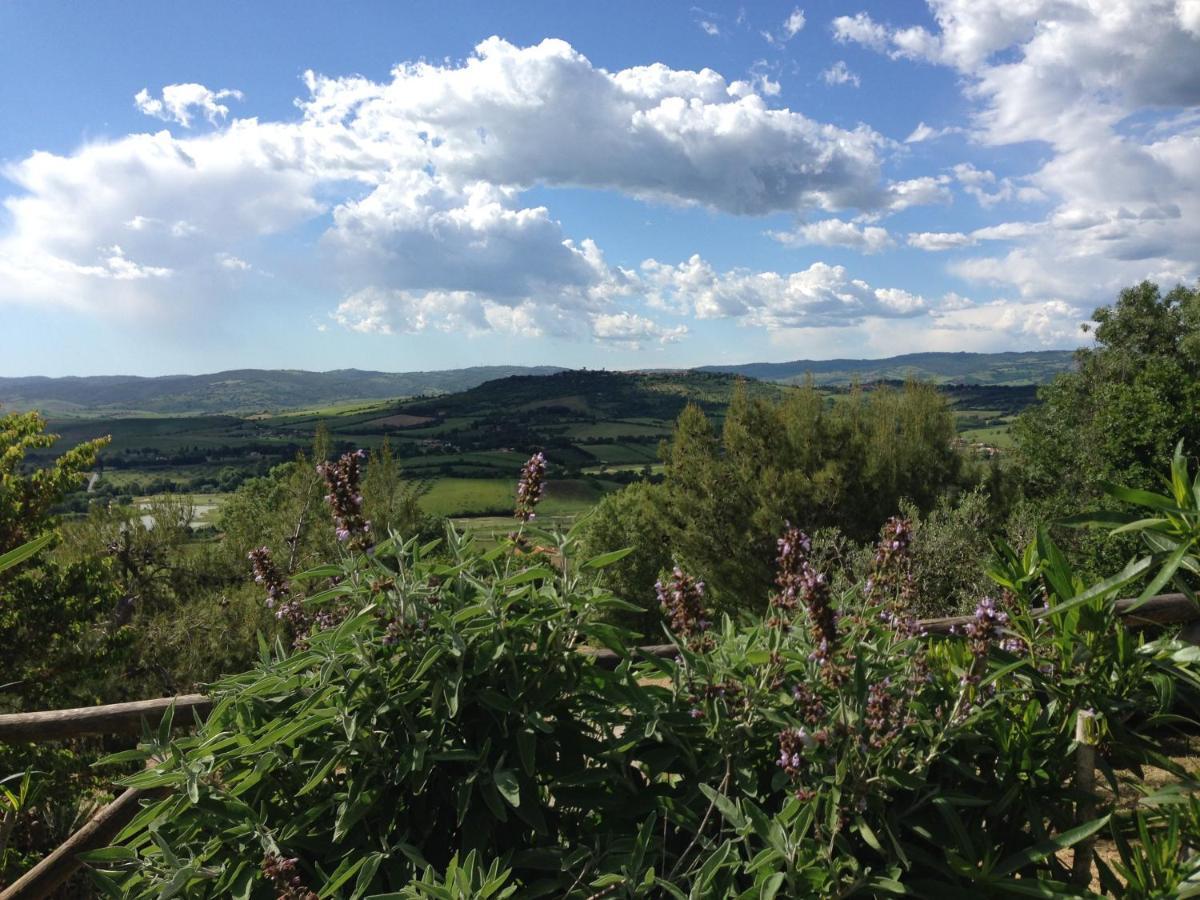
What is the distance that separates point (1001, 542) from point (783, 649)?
0.44m

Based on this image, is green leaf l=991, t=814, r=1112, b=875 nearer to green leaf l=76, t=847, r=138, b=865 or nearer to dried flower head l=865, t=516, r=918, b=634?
dried flower head l=865, t=516, r=918, b=634

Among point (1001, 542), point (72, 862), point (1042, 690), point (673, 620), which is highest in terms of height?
point (1001, 542)

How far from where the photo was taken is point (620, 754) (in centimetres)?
129

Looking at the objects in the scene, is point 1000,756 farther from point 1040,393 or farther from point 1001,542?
point 1040,393

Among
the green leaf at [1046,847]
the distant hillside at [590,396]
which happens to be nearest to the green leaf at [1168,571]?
the green leaf at [1046,847]

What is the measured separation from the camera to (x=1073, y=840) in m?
1.12

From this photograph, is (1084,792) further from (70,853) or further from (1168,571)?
(70,853)

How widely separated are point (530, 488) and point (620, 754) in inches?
25.8

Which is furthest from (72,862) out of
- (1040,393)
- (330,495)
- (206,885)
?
(1040,393)

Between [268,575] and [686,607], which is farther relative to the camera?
[268,575]

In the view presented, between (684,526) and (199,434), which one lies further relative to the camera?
(199,434)

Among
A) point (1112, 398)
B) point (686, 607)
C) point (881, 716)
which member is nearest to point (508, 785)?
point (686, 607)

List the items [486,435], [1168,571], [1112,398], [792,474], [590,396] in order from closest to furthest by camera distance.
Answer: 1. [1168,571]
2. [1112,398]
3. [792,474]
4. [486,435]
5. [590,396]

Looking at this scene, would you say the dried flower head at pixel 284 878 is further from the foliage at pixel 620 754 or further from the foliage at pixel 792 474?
the foliage at pixel 792 474
